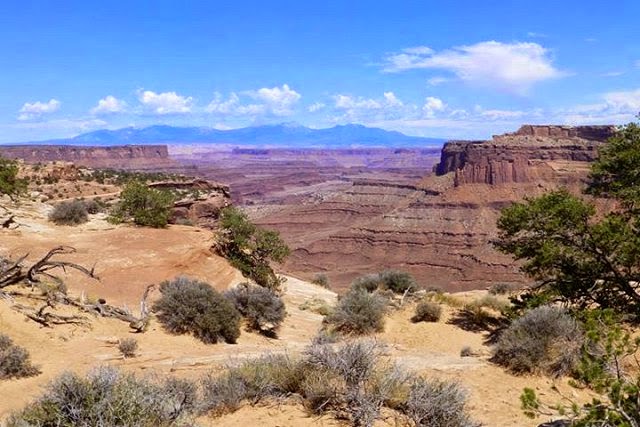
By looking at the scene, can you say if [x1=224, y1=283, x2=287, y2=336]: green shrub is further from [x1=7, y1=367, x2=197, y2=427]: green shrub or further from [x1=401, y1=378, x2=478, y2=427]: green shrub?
[x1=7, y1=367, x2=197, y2=427]: green shrub

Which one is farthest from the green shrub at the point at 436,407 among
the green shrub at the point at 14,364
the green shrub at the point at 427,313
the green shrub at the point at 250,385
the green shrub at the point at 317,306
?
the green shrub at the point at 317,306

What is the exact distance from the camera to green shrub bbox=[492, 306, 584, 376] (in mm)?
10172

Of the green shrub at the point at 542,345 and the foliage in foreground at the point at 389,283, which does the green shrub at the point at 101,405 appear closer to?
the green shrub at the point at 542,345

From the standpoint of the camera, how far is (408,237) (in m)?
90.5

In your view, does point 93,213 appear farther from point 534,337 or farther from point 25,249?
point 534,337

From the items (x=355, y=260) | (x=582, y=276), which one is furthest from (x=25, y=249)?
(x=355, y=260)

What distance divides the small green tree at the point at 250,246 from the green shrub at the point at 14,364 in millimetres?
14399

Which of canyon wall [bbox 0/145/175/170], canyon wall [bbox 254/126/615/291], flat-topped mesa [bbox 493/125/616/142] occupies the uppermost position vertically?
flat-topped mesa [bbox 493/125/616/142]

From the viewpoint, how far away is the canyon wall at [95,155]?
15812 centimetres

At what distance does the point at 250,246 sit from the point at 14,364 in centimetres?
1644

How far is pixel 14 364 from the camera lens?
9.57 m

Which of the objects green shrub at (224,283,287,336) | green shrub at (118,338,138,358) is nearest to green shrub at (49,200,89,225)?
green shrub at (224,283,287,336)

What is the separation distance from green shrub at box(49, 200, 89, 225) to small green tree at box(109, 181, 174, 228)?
1.39 meters

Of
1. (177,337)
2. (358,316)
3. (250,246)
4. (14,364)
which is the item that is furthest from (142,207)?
(14,364)
